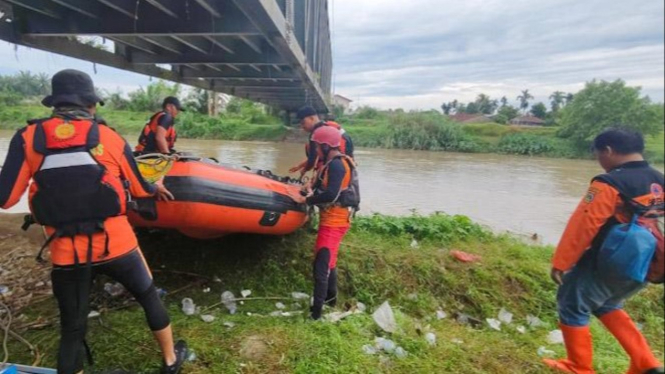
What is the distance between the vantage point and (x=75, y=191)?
1.63m

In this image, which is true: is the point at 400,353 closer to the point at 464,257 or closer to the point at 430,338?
the point at 430,338

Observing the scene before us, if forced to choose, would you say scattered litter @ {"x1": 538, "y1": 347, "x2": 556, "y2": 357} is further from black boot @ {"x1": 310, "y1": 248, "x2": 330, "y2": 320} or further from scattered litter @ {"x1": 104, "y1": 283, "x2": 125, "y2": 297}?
scattered litter @ {"x1": 104, "y1": 283, "x2": 125, "y2": 297}

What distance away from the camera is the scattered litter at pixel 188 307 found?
9.16 ft

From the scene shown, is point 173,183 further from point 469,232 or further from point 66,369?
point 469,232

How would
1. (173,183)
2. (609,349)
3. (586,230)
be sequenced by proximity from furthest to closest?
(609,349) → (173,183) → (586,230)

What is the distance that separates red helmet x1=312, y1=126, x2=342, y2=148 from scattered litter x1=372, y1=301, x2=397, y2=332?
110cm

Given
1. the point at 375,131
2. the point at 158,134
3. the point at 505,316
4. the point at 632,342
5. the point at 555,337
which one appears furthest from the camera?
the point at 375,131

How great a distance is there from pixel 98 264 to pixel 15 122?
6677 millimetres

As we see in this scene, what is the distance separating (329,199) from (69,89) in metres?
1.51

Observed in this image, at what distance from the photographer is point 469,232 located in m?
4.72

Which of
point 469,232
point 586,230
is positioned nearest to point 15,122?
point 469,232

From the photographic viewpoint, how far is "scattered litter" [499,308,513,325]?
327cm

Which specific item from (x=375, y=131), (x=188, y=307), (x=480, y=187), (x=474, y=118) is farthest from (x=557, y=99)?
(x=375, y=131)

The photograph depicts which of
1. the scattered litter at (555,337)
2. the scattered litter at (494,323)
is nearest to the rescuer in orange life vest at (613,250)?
the scattered litter at (555,337)
